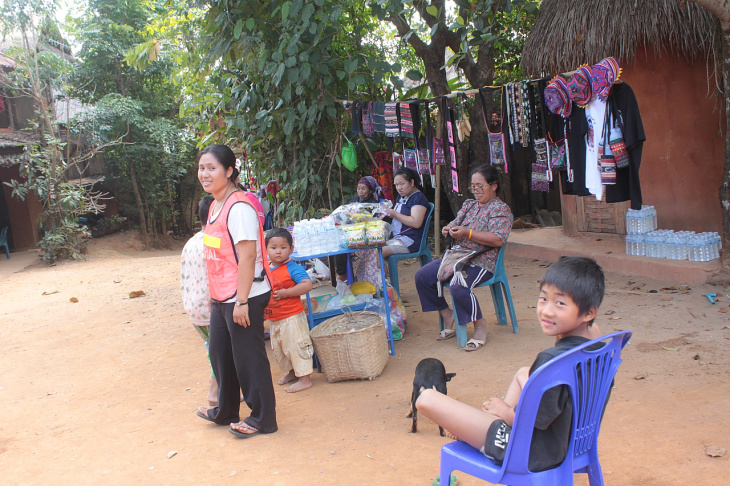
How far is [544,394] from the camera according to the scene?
1.86 m

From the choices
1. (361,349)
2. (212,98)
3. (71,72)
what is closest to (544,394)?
(361,349)

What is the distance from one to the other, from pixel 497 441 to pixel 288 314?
2.32 metres

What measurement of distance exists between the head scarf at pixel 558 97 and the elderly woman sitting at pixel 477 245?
944 mm

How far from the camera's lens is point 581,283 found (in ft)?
6.52

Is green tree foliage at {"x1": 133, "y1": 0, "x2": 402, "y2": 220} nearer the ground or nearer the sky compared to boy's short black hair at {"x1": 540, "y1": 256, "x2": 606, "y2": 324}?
nearer the sky

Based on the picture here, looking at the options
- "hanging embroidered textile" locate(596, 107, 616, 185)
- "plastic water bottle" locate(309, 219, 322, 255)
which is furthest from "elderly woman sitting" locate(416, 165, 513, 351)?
"hanging embroidered textile" locate(596, 107, 616, 185)

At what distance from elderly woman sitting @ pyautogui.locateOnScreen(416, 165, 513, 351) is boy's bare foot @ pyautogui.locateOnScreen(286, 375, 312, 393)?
1248mm

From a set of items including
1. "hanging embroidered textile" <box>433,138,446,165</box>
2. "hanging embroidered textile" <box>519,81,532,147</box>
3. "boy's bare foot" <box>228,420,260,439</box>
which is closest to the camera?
"boy's bare foot" <box>228,420,260,439</box>

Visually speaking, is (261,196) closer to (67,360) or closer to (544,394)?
(67,360)

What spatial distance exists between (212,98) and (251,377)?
21.0 feet

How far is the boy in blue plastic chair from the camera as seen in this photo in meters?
1.90

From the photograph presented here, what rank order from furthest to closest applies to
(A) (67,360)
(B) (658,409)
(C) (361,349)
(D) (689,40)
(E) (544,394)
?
(D) (689,40)
(A) (67,360)
(C) (361,349)
(B) (658,409)
(E) (544,394)

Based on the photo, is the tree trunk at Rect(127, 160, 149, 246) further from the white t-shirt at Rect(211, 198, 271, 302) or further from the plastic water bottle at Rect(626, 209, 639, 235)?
the white t-shirt at Rect(211, 198, 271, 302)

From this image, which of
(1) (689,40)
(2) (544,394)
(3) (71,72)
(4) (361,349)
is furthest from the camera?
(3) (71,72)
